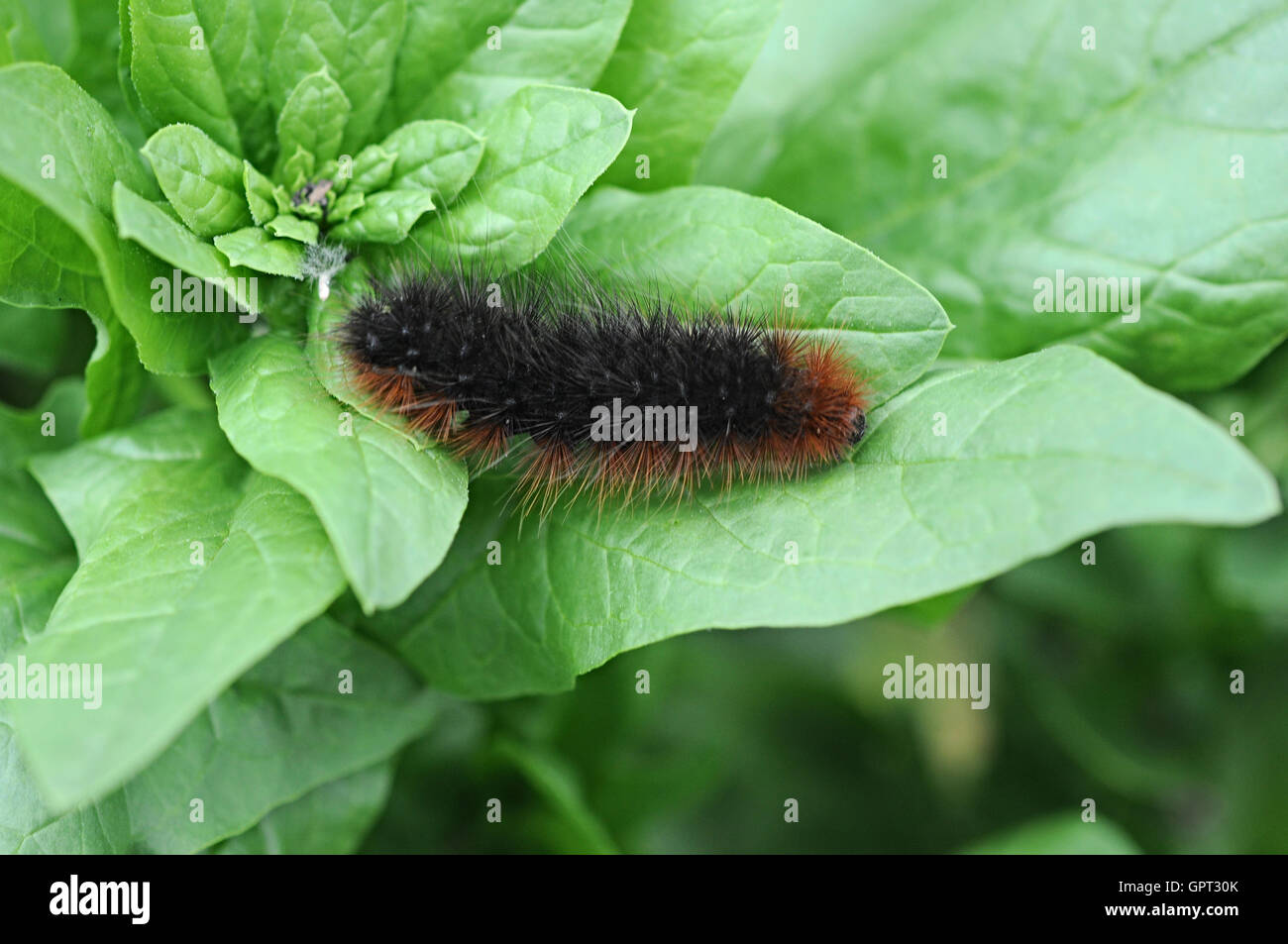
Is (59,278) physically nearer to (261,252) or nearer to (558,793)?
(261,252)

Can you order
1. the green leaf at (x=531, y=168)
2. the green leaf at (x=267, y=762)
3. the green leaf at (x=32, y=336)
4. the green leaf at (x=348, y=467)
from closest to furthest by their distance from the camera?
the green leaf at (x=348, y=467) < the green leaf at (x=531, y=168) < the green leaf at (x=267, y=762) < the green leaf at (x=32, y=336)

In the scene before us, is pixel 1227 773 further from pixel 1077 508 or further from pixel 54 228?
pixel 54 228

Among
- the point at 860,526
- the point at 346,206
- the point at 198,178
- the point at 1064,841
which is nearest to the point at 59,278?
the point at 198,178

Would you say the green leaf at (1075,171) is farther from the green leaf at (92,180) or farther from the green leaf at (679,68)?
the green leaf at (92,180)

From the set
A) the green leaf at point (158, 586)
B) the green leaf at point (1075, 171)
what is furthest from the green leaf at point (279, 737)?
the green leaf at point (1075, 171)

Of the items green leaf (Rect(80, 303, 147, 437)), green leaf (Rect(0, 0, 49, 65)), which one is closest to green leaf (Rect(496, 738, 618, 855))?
green leaf (Rect(80, 303, 147, 437))
